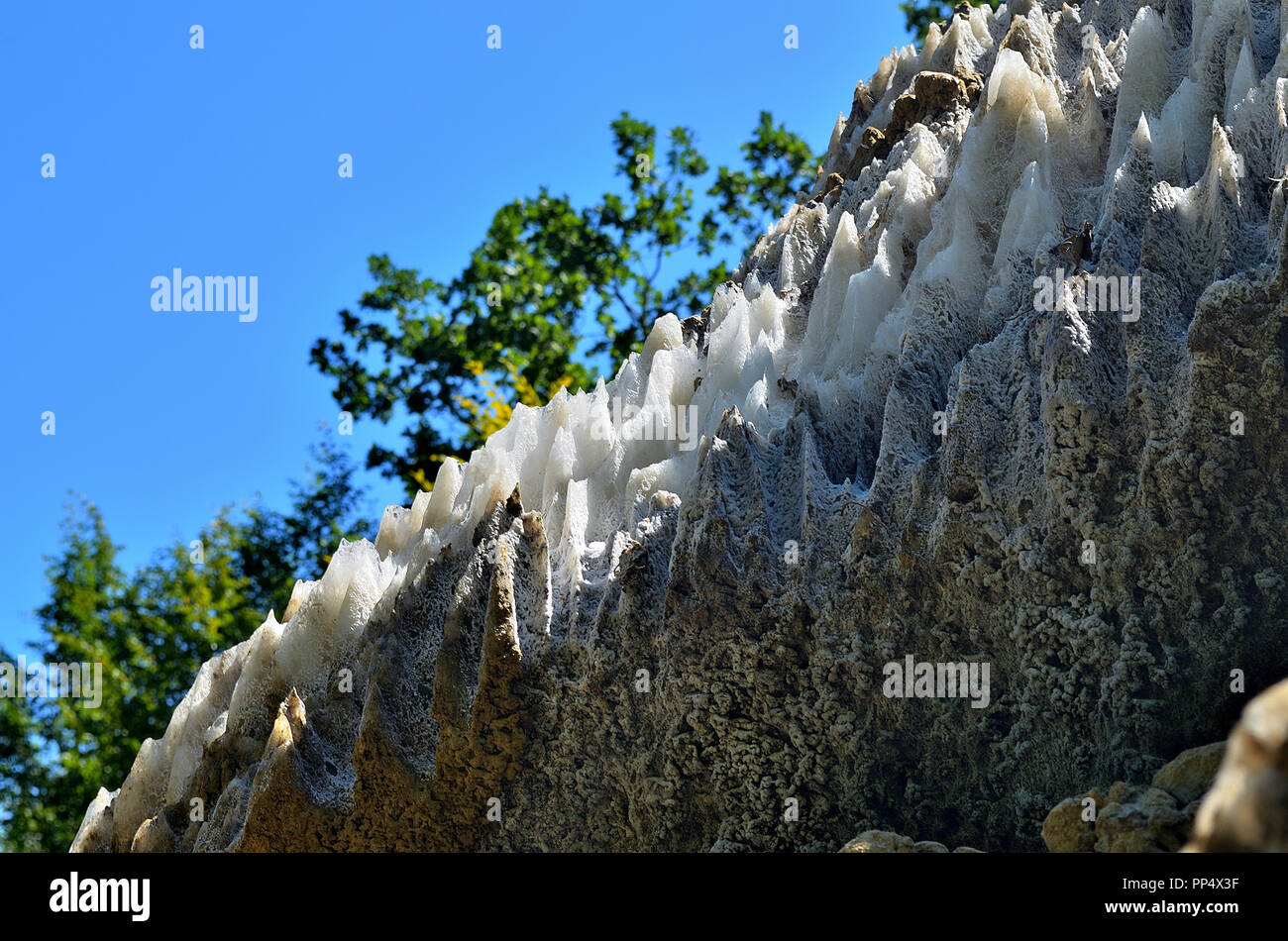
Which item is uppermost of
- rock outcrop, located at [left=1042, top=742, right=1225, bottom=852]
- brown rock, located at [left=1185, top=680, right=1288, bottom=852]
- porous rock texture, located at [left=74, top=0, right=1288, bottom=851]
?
porous rock texture, located at [left=74, top=0, right=1288, bottom=851]

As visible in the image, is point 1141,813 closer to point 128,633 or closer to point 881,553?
point 881,553

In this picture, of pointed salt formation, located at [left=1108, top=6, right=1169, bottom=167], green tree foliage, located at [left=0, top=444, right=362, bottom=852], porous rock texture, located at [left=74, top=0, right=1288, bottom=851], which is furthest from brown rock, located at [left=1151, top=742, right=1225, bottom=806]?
green tree foliage, located at [left=0, top=444, right=362, bottom=852]

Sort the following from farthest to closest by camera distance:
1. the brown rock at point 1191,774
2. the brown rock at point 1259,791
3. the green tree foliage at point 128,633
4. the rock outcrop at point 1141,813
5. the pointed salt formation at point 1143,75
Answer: the green tree foliage at point 128,633 < the pointed salt formation at point 1143,75 < the brown rock at point 1191,774 < the rock outcrop at point 1141,813 < the brown rock at point 1259,791

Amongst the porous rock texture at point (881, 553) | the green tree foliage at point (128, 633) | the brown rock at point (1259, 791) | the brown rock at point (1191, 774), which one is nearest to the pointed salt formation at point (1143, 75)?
the porous rock texture at point (881, 553)

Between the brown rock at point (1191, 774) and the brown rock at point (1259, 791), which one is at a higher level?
the brown rock at point (1259, 791)

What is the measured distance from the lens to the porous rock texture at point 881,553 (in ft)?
14.6

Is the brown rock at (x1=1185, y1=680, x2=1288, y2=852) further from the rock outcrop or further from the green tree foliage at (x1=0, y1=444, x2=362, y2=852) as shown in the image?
the green tree foliage at (x1=0, y1=444, x2=362, y2=852)

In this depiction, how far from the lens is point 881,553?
4.97 m

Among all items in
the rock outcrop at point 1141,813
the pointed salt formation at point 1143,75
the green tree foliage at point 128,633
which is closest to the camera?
the rock outcrop at point 1141,813

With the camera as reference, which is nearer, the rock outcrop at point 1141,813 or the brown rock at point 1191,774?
the rock outcrop at point 1141,813

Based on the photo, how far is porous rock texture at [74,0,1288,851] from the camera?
4441mm

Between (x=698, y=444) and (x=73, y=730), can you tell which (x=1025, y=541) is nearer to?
(x=698, y=444)

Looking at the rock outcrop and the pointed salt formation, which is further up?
the pointed salt formation

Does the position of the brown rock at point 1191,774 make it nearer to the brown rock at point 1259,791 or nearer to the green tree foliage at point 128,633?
the brown rock at point 1259,791
